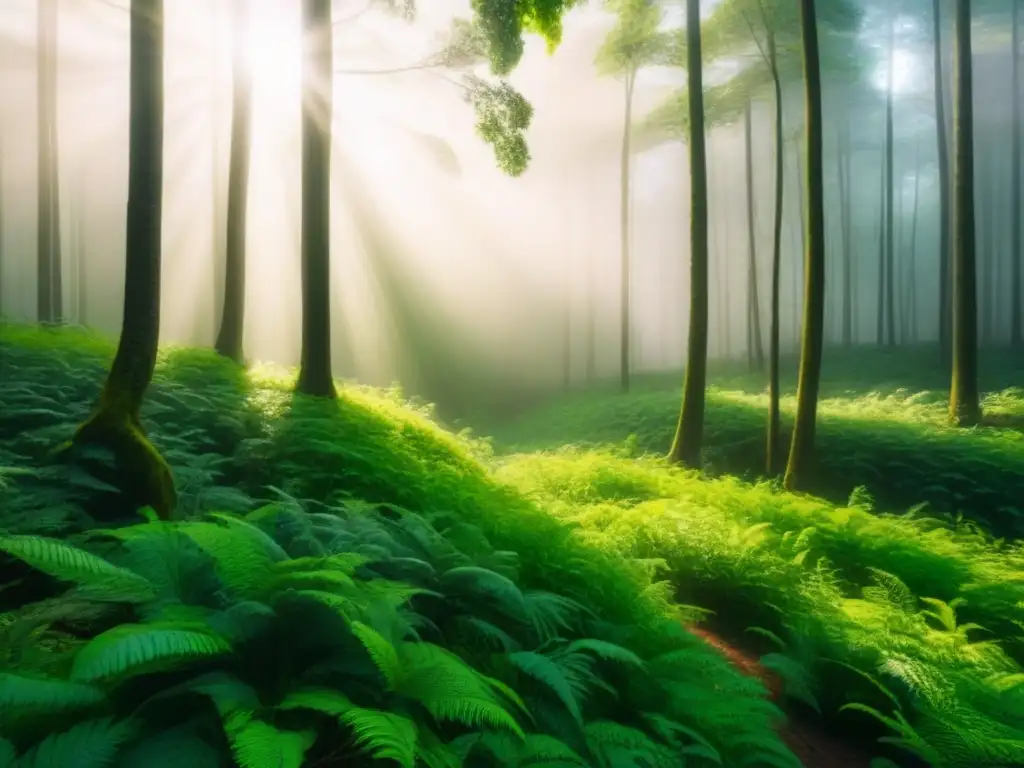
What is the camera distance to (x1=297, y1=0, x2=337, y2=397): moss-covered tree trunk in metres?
8.98

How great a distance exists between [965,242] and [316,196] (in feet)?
44.8

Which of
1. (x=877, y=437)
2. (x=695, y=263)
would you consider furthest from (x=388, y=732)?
(x=877, y=437)

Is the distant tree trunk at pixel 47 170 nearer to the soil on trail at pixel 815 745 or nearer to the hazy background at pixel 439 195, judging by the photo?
the hazy background at pixel 439 195

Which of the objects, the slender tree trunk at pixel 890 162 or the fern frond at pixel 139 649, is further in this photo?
the slender tree trunk at pixel 890 162

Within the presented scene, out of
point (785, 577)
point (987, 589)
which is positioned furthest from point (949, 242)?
point (785, 577)

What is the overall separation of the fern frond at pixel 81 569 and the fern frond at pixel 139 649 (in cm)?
33

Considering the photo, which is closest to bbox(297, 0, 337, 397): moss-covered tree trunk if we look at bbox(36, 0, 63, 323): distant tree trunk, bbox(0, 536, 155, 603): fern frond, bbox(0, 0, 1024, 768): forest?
bbox(0, 0, 1024, 768): forest

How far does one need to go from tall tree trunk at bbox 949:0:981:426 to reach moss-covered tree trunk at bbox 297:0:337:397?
13.3 metres

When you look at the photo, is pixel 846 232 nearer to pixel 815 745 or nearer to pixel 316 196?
pixel 316 196

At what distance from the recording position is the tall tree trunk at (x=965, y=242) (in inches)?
533

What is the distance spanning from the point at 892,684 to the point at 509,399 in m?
29.3

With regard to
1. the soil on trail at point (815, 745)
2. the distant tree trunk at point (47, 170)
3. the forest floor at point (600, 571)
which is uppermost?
the distant tree trunk at point (47, 170)

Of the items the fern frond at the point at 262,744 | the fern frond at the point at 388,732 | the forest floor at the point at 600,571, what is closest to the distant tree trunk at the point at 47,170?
the forest floor at the point at 600,571

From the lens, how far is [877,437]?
13641mm
